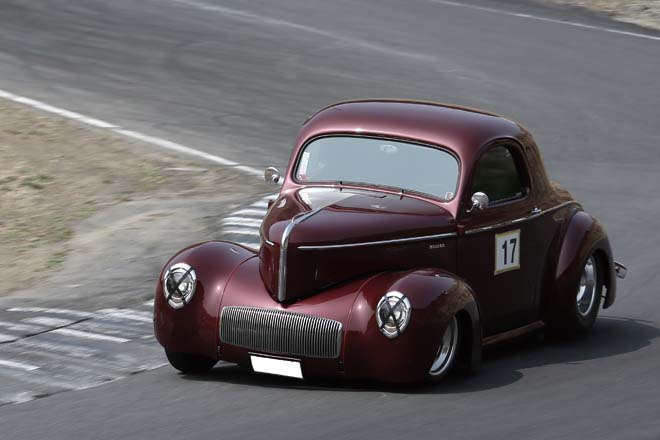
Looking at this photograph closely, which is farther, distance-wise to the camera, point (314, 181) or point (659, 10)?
point (659, 10)

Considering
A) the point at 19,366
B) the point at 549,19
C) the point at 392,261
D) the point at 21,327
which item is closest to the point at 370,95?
the point at 549,19

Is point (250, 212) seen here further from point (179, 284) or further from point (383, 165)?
point (179, 284)

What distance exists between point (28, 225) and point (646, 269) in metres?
6.09

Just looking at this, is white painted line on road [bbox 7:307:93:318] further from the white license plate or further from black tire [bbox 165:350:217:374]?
the white license plate

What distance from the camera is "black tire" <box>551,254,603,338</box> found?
32.5ft

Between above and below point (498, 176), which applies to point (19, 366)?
below

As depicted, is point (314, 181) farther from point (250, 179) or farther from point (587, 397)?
point (250, 179)

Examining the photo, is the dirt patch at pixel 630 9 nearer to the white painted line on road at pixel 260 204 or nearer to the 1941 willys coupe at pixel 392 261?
the white painted line on road at pixel 260 204

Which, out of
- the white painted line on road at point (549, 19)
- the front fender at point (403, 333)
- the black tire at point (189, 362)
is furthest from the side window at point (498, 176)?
the white painted line on road at point (549, 19)

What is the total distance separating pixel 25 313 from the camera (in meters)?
10.6

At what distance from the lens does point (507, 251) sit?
9.36 meters

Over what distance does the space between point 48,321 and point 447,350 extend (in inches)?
133

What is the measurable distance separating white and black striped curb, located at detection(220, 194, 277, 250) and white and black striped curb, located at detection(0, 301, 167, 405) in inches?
76.2

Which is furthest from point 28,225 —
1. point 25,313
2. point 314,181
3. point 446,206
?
point 446,206
